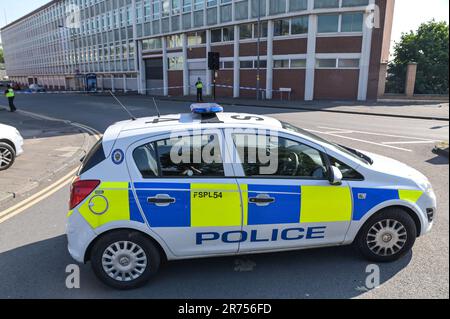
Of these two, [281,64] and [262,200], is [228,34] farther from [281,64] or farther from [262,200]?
[262,200]

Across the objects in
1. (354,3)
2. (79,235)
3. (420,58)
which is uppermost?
(354,3)

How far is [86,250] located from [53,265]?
811mm

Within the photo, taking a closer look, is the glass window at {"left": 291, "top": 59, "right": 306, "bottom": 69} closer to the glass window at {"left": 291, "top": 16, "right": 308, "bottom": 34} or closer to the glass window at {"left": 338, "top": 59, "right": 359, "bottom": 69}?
the glass window at {"left": 291, "top": 16, "right": 308, "bottom": 34}

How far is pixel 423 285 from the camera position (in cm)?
329

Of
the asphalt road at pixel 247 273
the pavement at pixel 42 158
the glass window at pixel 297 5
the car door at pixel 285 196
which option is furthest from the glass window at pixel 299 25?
the car door at pixel 285 196

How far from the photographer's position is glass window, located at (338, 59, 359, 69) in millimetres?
24688

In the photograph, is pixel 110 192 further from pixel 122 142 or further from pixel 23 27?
pixel 23 27

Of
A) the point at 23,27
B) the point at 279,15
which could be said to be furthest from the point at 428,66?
the point at 23,27

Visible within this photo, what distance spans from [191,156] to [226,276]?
1.26 metres

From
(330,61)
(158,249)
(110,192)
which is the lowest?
(158,249)

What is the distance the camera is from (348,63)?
24891mm

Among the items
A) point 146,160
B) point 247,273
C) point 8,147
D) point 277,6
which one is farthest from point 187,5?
point 247,273

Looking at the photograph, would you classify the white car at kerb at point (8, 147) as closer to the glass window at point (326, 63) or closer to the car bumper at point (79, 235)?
the car bumper at point (79, 235)

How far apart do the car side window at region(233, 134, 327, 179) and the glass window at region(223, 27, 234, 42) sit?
29.6 meters
